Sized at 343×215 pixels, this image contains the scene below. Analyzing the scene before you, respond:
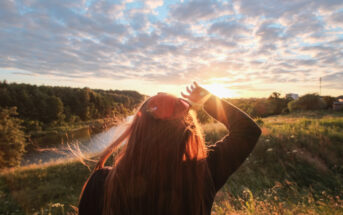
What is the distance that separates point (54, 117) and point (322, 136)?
53.7m

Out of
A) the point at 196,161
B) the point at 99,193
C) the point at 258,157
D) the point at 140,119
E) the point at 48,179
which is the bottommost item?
the point at 48,179

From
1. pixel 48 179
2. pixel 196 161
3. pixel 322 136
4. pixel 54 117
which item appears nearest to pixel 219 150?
pixel 196 161

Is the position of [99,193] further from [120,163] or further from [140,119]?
[140,119]

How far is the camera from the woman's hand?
65.6 inches

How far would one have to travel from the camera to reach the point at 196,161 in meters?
1.19

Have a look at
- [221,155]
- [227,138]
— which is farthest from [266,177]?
[221,155]

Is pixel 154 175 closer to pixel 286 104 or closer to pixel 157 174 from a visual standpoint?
pixel 157 174

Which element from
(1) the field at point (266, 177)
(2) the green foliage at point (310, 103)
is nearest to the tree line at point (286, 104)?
(2) the green foliage at point (310, 103)

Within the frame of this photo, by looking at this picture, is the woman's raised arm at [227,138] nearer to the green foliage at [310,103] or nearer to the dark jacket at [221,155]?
the dark jacket at [221,155]

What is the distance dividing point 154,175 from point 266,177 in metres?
7.33

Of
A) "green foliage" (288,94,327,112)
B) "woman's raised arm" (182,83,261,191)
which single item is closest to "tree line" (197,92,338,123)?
"green foliage" (288,94,327,112)

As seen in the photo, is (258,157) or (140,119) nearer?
(140,119)

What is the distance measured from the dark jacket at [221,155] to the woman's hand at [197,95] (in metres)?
0.06

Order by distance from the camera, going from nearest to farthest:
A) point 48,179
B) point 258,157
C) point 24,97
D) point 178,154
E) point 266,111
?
point 178,154 < point 258,157 < point 48,179 < point 266,111 < point 24,97
